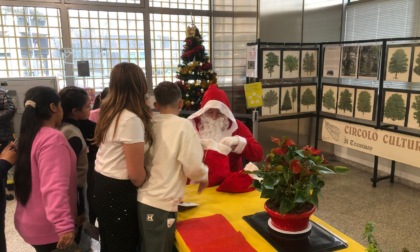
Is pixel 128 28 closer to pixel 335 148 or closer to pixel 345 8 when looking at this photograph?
pixel 345 8

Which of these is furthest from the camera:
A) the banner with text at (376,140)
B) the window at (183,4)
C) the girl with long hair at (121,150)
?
the window at (183,4)

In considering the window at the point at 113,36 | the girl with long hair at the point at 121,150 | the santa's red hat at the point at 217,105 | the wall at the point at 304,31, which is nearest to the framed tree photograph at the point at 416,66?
the wall at the point at 304,31

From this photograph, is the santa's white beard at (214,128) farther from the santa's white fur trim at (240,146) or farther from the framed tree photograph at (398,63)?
the framed tree photograph at (398,63)

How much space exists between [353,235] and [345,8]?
3.45 metres

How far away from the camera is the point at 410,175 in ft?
13.1

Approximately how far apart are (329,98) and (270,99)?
791 millimetres

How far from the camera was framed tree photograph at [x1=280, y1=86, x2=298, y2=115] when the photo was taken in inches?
173

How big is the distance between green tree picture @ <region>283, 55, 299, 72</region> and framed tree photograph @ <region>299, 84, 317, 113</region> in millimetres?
304

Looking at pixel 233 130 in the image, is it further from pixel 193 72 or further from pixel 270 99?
pixel 193 72

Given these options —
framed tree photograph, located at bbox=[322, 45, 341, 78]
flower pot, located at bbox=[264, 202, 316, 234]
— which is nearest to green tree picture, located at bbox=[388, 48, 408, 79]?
framed tree photograph, located at bbox=[322, 45, 341, 78]

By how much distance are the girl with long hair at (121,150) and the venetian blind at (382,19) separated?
3.79 meters

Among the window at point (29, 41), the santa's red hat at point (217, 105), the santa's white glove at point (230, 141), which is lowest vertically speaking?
the santa's white glove at point (230, 141)

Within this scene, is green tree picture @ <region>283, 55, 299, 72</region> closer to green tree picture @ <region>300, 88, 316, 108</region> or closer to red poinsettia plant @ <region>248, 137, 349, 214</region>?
green tree picture @ <region>300, 88, 316, 108</region>

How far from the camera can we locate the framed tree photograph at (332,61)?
13.7 ft
